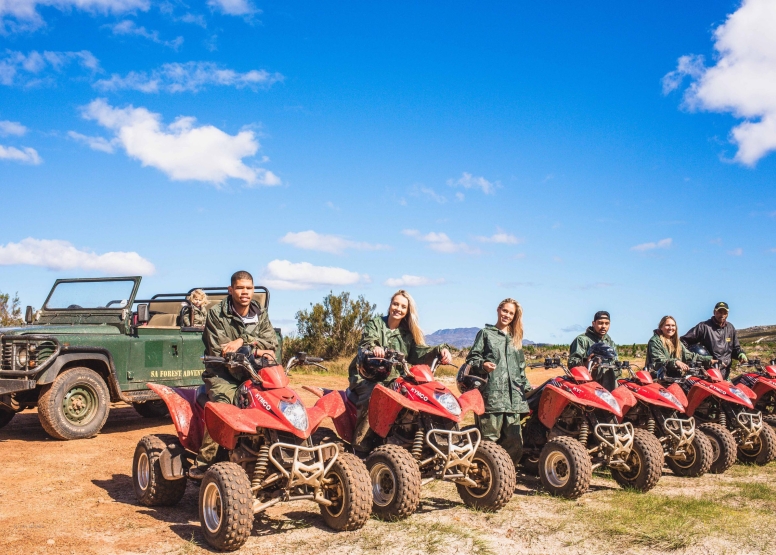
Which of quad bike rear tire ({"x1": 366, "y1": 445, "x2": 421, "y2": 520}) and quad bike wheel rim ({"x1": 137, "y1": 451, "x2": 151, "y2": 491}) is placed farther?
quad bike wheel rim ({"x1": 137, "y1": 451, "x2": 151, "y2": 491})

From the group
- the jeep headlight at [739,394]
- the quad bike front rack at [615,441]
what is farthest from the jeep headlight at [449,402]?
the jeep headlight at [739,394]

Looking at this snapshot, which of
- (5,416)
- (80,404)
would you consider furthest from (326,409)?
(5,416)

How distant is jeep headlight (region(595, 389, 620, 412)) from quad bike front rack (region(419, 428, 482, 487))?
1600 mm

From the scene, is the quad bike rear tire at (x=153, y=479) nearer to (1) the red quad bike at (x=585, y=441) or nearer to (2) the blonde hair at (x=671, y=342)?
(1) the red quad bike at (x=585, y=441)

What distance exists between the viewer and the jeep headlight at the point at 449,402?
581 centimetres

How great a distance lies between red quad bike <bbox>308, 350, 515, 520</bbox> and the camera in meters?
5.50

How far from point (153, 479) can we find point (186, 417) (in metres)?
0.56

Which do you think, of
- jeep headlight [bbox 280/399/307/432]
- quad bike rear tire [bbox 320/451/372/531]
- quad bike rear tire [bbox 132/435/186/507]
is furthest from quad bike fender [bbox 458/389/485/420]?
quad bike rear tire [bbox 132/435/186/507]

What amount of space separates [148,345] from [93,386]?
102 centimetres

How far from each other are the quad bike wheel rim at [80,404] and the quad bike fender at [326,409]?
492 centimetres

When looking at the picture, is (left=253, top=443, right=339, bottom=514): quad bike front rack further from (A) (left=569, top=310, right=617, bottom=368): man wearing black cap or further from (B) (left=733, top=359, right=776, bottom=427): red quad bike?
(B) (left=733, top=359, right=776, bottom=427): red quad bike

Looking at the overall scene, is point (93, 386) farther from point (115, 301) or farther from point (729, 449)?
point (729, 449)

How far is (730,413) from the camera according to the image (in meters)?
8.55

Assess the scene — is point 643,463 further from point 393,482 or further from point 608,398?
point 393,482
